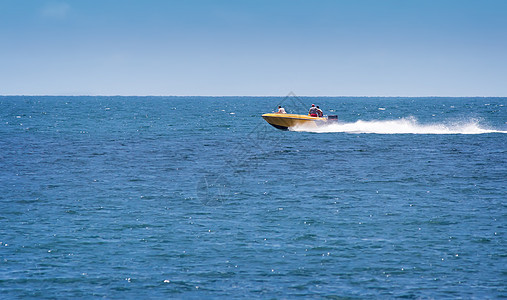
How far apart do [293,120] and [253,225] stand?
3921 cm

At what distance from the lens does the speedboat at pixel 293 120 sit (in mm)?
61844

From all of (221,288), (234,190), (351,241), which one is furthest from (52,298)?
(234,190)

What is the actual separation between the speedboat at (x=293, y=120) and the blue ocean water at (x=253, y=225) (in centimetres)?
1413

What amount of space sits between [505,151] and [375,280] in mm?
37630

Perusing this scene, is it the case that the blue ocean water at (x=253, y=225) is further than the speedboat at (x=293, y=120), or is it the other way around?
the speedboat at (x=293, y=120)

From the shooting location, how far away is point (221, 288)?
56.3 ft

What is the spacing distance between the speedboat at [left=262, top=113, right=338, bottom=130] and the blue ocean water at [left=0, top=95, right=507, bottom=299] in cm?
1413

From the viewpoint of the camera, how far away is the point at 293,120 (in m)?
62.8

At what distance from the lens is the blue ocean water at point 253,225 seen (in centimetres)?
1758

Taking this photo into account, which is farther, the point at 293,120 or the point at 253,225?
the point at 293,120

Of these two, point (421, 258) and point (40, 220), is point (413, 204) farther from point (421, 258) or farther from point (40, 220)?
point (40, 220)

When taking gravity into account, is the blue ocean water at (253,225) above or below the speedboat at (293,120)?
below

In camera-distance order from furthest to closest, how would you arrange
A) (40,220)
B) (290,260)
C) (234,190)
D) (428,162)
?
1. (428,162)
2. (234,190)
3. (40,220)
4. (290,260)

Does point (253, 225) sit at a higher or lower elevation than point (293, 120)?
lower
